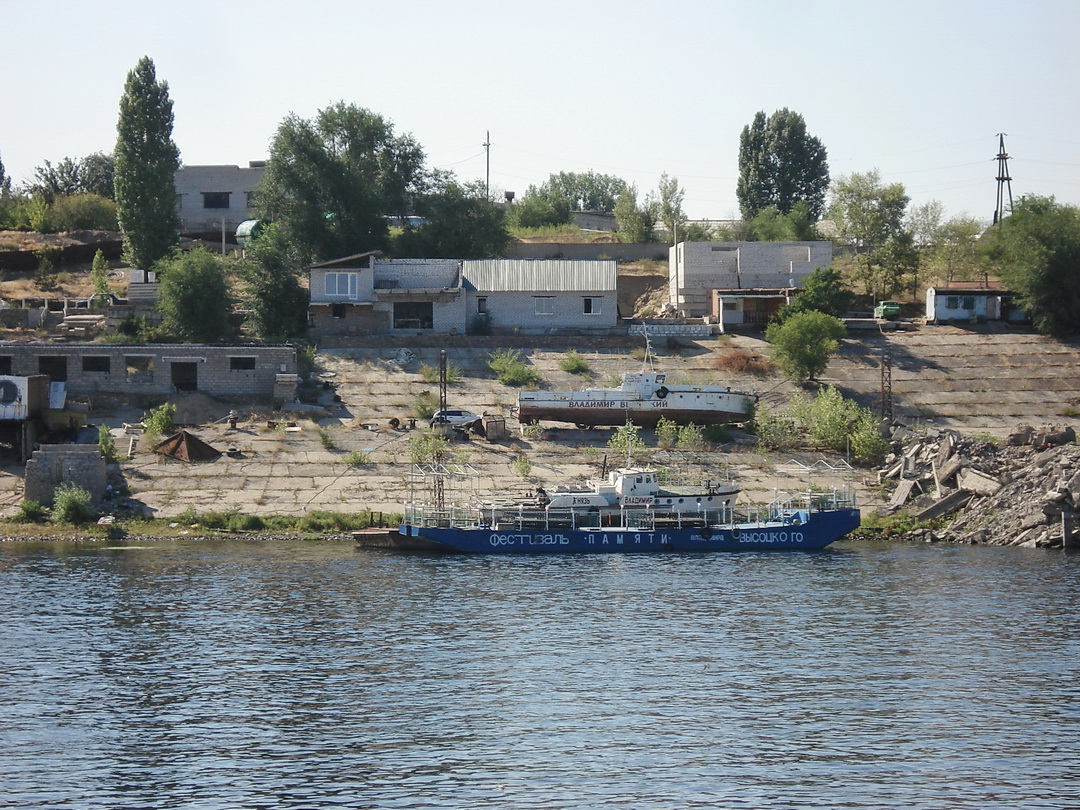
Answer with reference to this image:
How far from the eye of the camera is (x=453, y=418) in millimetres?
65188

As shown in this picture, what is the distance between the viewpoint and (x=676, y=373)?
244 feet

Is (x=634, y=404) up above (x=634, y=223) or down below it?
below

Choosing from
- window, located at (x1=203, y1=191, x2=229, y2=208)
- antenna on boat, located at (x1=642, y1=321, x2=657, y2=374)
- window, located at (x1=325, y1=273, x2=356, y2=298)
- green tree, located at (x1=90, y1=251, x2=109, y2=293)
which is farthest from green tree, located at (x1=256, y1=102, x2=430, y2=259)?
antenna on boat, located at (x1=642, y1=321, x2=657, y2=374)

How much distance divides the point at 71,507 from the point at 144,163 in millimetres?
39692

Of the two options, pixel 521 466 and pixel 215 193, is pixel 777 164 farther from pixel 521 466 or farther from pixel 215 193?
pixel 521 466

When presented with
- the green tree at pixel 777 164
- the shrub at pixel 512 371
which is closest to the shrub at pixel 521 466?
the shrub at pixel 512 371

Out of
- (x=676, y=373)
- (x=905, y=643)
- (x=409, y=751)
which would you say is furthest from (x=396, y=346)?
(x=409, y=751)

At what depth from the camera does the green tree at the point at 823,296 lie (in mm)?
82188

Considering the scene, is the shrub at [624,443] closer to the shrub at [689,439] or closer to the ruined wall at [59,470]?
the shrub at [689,439]

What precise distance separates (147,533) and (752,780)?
118 feet

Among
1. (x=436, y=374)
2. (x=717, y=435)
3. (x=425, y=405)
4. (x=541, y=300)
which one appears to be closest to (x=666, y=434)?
(x=717, y=435)

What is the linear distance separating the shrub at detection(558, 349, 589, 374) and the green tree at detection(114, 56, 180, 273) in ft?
105

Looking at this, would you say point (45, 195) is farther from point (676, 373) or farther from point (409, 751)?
point (409, 751)

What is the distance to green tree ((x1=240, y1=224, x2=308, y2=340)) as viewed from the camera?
80.0 m
